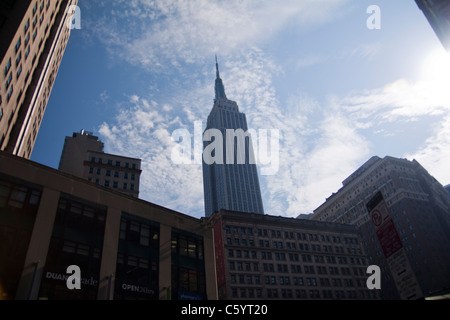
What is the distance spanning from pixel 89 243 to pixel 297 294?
78557 millimetres

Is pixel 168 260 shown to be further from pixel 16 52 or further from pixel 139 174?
pixel 139 174

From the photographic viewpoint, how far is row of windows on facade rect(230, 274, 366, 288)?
87625 mm

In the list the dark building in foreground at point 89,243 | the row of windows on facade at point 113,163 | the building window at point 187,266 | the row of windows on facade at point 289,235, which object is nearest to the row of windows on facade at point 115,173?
the row of windows on facade at point 113,163

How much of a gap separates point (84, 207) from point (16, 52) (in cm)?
2695

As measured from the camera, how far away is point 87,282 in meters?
25.6

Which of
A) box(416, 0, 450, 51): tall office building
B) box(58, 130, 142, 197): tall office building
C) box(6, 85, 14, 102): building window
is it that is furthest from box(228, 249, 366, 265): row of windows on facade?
box(416, 0, 450, 51): tall office building

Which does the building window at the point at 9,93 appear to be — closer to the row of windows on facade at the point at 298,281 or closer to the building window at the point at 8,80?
the building window at the point at 8,80

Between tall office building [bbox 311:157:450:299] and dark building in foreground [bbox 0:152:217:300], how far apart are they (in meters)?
100.0

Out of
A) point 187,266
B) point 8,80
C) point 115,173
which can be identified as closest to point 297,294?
point 115,173

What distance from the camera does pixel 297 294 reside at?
9269 cm

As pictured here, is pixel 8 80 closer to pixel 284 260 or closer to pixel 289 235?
pixel 284 260

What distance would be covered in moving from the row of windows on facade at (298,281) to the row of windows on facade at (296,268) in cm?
191

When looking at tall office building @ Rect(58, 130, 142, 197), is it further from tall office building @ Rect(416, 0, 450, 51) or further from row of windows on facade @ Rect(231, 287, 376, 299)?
tall office building @ Rect(416, 0, 450, 51)

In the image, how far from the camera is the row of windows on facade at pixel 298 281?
287 ft
